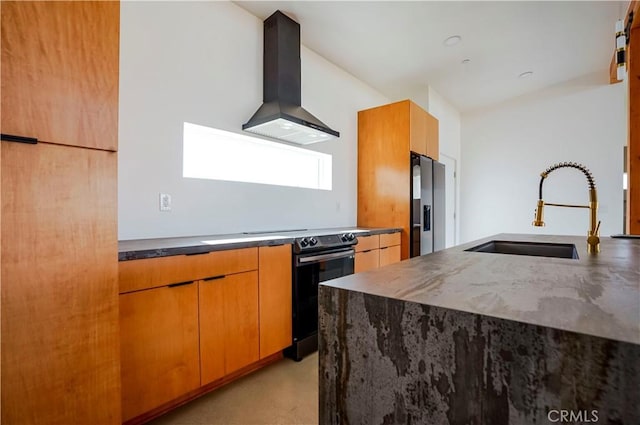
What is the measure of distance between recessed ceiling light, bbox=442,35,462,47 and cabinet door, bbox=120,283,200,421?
11.1 feet

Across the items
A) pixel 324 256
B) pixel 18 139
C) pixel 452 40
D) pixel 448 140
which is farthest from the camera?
pixel 448 140

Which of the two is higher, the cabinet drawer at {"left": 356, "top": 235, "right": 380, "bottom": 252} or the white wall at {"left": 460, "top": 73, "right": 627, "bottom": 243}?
the white wall at {"left": 460, "top": 73, "right": 627, "bottom": 243}

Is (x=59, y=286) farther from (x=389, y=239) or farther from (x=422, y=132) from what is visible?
(x=422, y=132)

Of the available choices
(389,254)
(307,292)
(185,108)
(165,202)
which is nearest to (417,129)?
(389,254)

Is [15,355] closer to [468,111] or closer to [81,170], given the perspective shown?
[81,170]

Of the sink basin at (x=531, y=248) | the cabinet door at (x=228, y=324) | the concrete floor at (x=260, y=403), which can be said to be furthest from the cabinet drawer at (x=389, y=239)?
the cabinet door at (x=228, y=324)

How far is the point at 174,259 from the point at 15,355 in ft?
2.15

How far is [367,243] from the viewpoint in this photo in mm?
3016

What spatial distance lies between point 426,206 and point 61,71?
348 cm

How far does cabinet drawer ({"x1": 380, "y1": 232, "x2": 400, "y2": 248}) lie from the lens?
3254 millimetres

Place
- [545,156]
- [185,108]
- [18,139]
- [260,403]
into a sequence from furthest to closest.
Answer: [545,156] < [185,108] < [260,403] < [18,139]

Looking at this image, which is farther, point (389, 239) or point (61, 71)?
point (389, 239)

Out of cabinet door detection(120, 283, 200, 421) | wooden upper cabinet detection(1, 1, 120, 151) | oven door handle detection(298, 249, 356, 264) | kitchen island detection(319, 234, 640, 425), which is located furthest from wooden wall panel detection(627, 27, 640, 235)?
wooden upper cabinet detection(1, 1, 120, 151)

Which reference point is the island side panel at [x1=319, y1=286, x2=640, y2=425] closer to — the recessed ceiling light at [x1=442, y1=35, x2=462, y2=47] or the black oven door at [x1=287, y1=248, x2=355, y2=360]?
the black oven door at [x1=287, y1=248, x2=355, y2=360]
